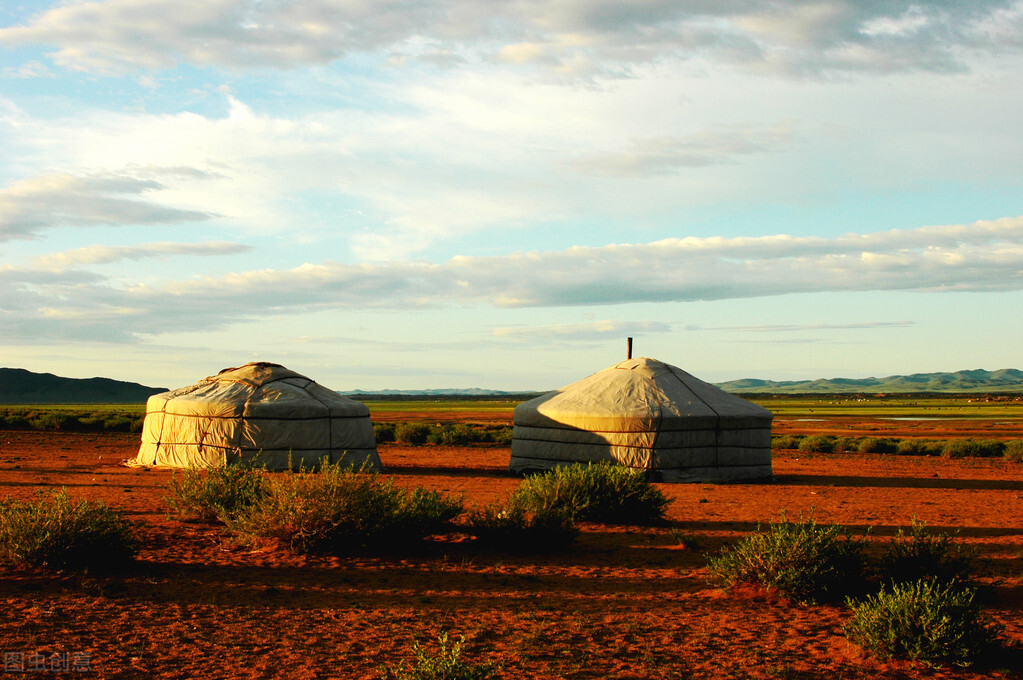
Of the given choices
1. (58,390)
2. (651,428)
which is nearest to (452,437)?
(651,428)

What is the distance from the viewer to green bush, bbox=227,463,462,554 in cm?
815

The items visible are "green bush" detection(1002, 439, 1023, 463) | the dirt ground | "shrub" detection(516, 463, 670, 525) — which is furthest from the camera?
"green bush" detection(1002, 439, 1023, 463)

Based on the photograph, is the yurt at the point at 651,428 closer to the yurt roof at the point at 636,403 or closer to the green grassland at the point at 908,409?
the yurt roof at the point at 636,403

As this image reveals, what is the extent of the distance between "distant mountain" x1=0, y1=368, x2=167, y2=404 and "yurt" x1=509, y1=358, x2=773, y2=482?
11920 centimetres

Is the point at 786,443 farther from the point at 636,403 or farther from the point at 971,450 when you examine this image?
the point at 636,403

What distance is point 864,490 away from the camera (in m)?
15.2

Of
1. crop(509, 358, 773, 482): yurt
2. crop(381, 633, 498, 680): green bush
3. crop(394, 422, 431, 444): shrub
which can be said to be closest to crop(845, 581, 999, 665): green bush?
crop(381, 633, 498, 680): green bush

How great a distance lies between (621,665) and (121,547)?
4.43 metres

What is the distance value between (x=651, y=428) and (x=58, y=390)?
134507 mm

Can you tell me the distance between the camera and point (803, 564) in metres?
6.78

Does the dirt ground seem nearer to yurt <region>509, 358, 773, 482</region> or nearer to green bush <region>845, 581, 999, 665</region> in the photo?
green bush <region>845, 581, 999, 665</region>

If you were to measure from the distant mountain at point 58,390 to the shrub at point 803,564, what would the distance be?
423ft

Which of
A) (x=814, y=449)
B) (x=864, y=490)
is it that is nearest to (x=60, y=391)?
(x=814, y=449)

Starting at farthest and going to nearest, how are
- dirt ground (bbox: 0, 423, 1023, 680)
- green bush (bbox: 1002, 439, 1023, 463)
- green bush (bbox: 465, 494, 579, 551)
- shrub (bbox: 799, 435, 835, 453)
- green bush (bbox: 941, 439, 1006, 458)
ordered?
1. shrub (bbox: 799, 435, 835, 453)
2. green bush (bbox: 941, 439, 1006, 458)
3. green bush (bbox: 1002, 439, 1023, 463)
4. green bush (bbox: 465, 494, 579, 551)
5. dirt ground (bbox: 0, 423, 1023, 680)
